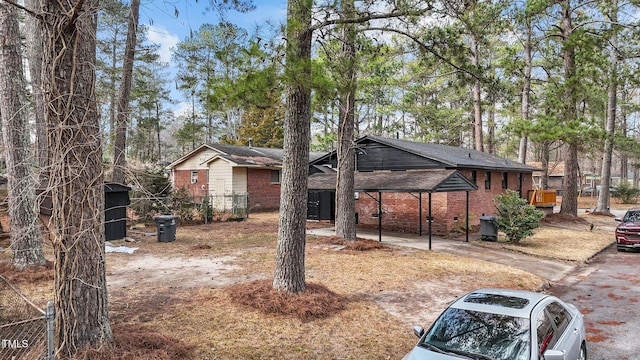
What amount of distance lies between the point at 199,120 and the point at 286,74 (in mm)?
40650

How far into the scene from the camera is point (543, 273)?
10.8 m

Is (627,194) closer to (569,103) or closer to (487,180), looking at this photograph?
(487,180)

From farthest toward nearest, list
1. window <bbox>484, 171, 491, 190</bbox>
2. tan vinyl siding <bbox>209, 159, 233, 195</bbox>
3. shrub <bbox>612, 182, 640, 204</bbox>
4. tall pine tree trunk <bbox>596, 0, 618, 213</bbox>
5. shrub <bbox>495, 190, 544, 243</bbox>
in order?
1. shrub <bbox>612, 182, 640, 204</bbox>
2. tan vinyl siding <bbox>209, 159, 233, 195</bbox>
3. tall pine tree trunk <bbox>596, 0, 618, 213</bbox>
4. window <bbox>484, 171, 491, 190</bbox>
5. shrub <bbox>495, 190, 544, 243</bbox>

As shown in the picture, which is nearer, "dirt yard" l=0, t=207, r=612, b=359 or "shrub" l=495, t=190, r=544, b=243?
"dirt yard" l=0, t=207, r=612, b=359

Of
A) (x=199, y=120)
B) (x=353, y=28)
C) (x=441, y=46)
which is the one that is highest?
(x=199, y=120)

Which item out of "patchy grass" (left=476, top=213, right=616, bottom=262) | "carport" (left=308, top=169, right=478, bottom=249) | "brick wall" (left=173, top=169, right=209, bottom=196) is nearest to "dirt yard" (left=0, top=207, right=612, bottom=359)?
"carport" (left=308, top=169, right=478, bottom=249)

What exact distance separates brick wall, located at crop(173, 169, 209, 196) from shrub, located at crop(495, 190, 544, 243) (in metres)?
18.7

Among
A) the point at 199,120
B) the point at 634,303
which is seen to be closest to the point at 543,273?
the point at 634,303

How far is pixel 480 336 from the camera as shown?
4203 mm

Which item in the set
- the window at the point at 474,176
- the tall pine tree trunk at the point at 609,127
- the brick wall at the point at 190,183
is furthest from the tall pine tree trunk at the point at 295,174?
the tall pine tree trunk at the point at 609,127

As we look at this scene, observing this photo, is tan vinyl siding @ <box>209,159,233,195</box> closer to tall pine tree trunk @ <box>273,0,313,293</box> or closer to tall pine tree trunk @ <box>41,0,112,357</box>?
tall pine tree trunk @ <box>273,0,313,293</box>

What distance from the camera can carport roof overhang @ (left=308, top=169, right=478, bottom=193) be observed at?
13.9m

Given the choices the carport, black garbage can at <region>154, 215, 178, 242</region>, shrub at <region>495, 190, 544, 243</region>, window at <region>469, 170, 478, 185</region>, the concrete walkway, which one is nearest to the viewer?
the concrete walkway

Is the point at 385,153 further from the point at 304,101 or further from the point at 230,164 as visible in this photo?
the point at 304,101
